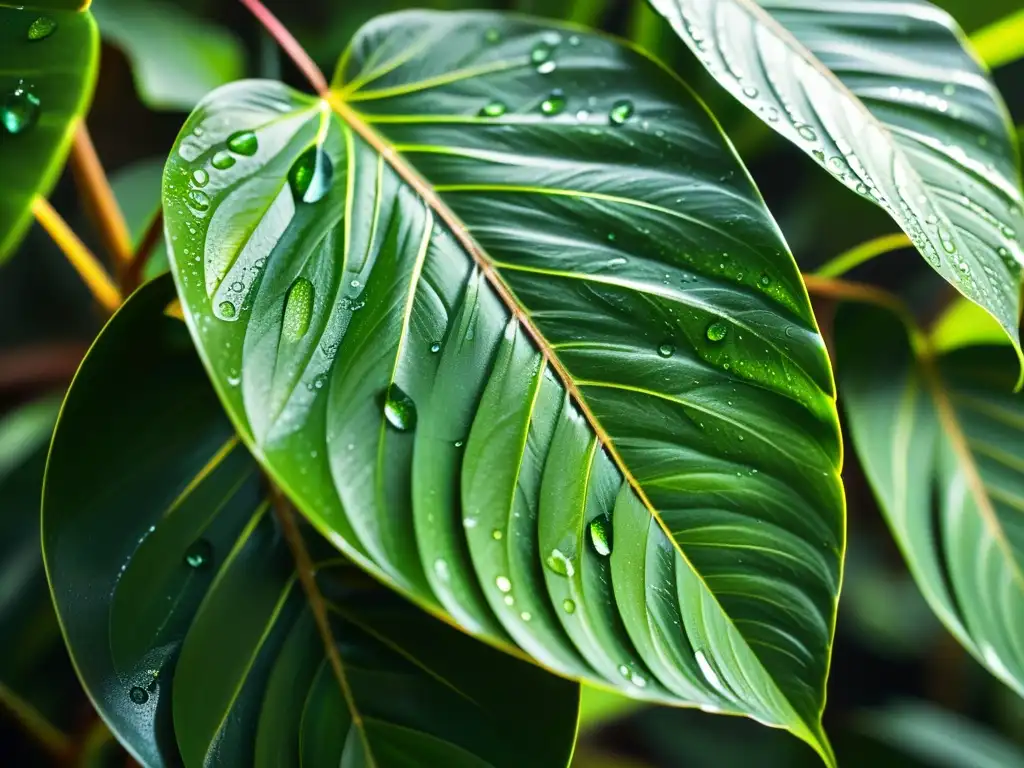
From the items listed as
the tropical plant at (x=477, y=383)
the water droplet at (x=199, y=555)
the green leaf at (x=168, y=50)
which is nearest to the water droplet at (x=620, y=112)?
the tropical plant at (x=477, y=383)

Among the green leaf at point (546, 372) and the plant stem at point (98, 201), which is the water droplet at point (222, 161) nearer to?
the green leaf at point (546, 372)

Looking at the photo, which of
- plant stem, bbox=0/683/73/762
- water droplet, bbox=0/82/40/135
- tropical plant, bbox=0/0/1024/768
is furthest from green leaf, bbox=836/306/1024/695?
plant stem, bbox=0/683/73/762

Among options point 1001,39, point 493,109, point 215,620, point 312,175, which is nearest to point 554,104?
point 493,109

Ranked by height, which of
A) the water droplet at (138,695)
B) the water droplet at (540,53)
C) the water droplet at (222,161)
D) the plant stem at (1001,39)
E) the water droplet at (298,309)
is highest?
the water droplet at (540,53)

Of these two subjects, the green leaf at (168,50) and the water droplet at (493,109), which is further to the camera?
the green leaf at (168,50)

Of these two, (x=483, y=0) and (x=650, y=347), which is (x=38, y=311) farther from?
(x=650, y=347)

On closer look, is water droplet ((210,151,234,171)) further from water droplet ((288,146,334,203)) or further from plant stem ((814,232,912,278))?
plant stem ((814,232,912,278))

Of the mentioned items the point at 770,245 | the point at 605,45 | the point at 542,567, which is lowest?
the point at 542,567

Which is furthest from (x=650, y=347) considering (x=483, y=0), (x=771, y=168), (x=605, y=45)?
(x=771, y=168)
